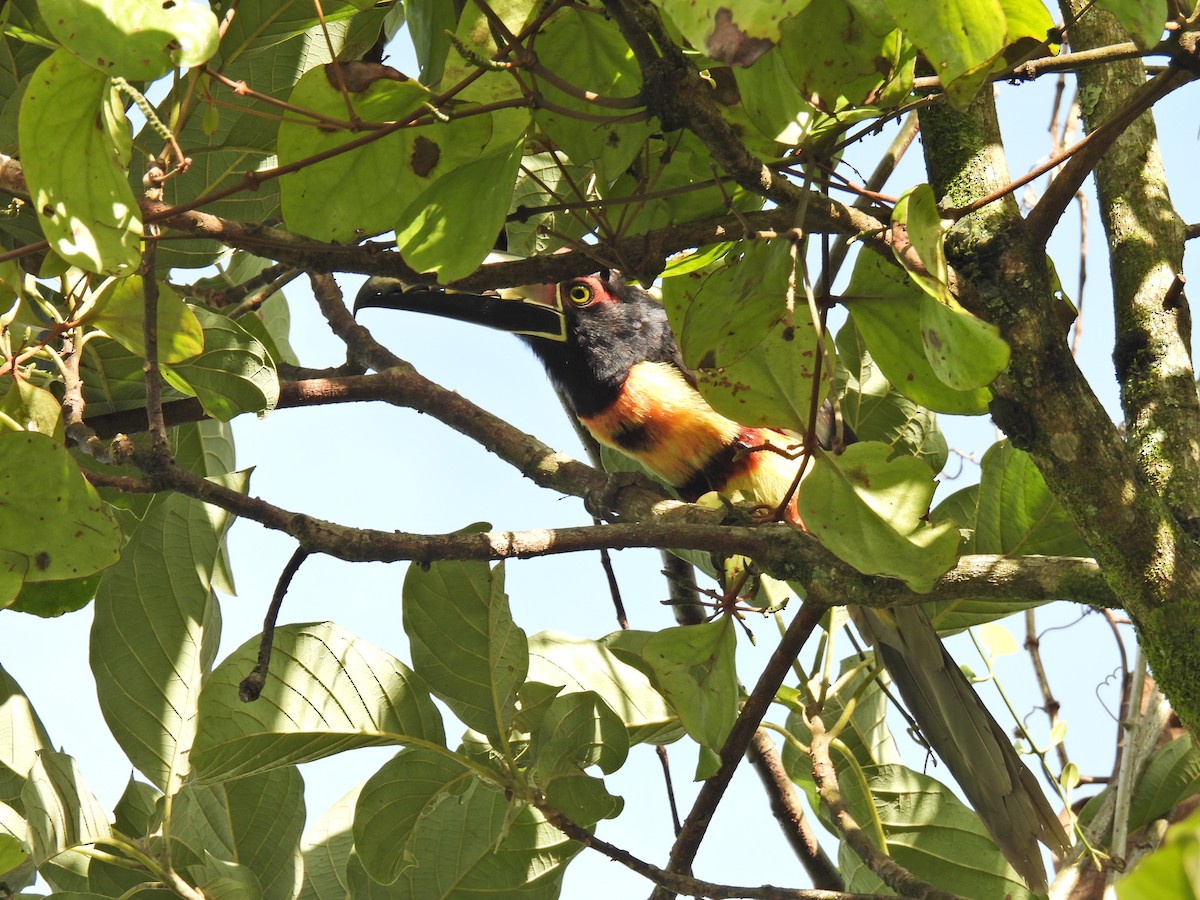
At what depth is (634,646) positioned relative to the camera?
2078mm

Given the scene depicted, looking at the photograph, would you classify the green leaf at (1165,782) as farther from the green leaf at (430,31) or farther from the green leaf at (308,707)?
the green leaf at (430,31)

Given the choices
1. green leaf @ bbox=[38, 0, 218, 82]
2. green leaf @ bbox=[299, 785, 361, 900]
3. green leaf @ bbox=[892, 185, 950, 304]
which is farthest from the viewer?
green leaf @ bbox=[299, 785, 361, 900]

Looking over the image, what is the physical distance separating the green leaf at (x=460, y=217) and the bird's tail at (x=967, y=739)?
5.09 ft

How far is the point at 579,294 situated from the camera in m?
3.45

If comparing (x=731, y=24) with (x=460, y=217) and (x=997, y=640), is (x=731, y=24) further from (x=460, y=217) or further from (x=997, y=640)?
(x=997, y=640)

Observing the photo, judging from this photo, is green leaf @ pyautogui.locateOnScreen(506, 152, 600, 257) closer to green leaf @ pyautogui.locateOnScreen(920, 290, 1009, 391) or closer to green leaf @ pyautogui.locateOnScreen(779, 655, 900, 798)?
green leaf @ pyautogui.locateOnScreen(920, 290, 1009, 391)

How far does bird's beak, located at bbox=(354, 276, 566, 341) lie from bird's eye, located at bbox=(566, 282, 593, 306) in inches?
2.2

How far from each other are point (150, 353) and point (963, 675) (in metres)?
2.21

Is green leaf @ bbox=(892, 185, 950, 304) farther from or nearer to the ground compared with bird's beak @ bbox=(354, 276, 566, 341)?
nearer to the ground

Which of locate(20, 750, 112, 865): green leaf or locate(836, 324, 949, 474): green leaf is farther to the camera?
locate(836, 324, 949, 474): green leaf

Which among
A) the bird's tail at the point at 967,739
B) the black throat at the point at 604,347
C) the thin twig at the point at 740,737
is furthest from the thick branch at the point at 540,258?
the black throat at the point at 604,347

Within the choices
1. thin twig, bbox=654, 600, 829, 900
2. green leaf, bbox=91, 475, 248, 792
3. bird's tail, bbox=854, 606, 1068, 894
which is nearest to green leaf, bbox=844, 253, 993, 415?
thin twig, bbox=654, 600, 829, 900

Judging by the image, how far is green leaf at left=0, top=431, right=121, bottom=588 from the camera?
1.21 meters

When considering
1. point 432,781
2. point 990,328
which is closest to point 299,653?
point 432,781
